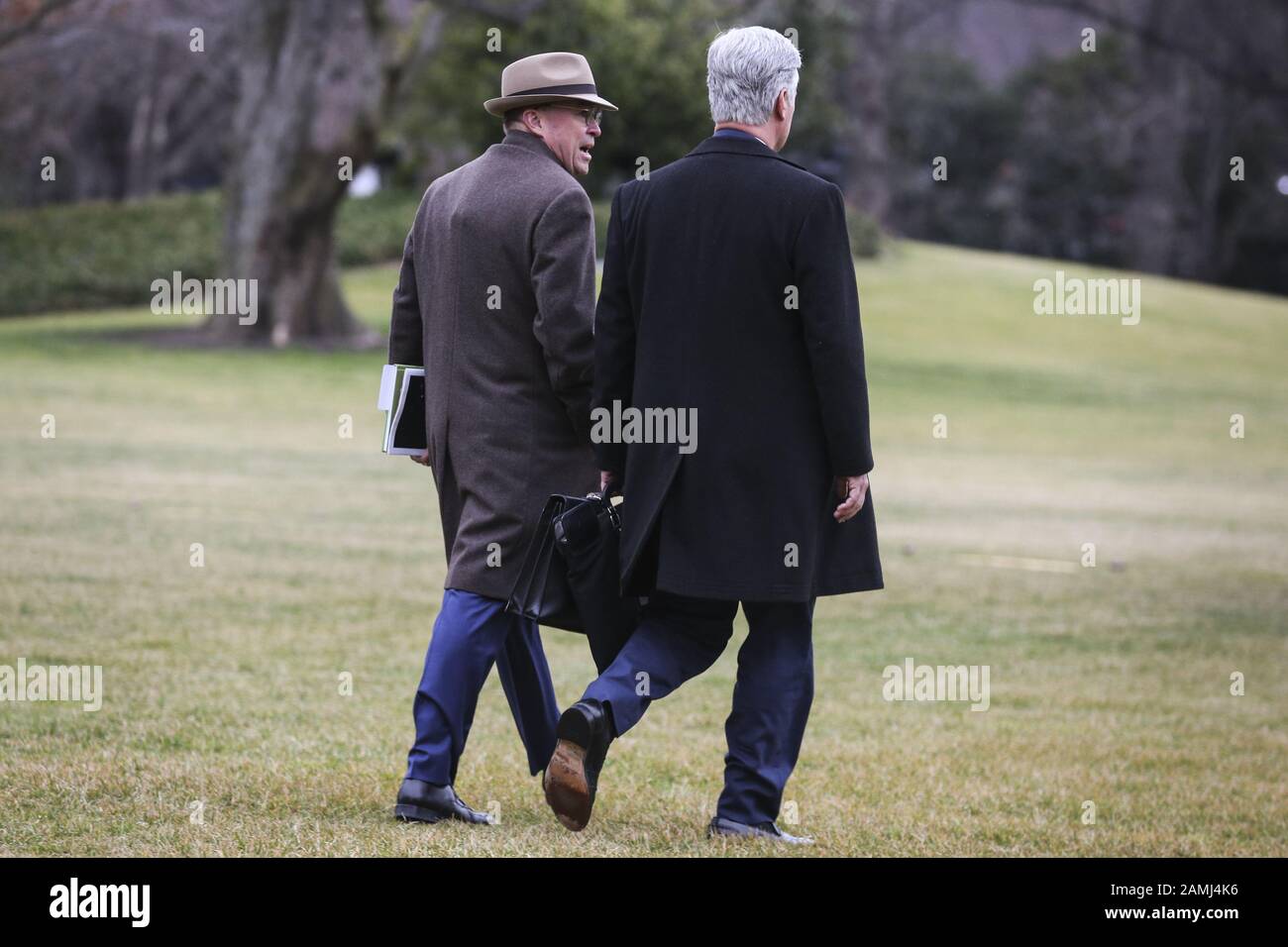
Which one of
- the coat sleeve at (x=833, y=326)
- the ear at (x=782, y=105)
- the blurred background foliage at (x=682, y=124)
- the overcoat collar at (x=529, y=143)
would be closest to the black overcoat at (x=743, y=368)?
the coat sleeve at (x=833, y=326)

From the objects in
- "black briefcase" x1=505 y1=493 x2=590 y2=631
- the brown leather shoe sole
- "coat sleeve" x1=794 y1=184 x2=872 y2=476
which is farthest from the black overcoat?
the brown leather shoe sole

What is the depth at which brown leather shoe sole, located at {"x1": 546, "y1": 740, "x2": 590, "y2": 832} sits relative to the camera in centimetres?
438

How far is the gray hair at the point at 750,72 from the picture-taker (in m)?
4.57

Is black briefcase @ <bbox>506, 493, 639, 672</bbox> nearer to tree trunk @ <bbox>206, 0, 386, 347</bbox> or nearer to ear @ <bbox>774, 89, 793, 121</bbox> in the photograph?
ear @ <bbox>774, 89, 793, 121</bbox>

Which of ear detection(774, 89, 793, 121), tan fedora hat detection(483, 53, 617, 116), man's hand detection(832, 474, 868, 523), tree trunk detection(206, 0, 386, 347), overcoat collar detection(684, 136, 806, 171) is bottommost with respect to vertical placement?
man's hand detection(832, 474, 868, 523)

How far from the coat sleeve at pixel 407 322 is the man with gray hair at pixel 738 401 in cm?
69

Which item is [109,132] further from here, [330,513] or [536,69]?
[536,69]

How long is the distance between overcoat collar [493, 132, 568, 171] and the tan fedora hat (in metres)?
0.09

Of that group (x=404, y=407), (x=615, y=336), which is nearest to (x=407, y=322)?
(x=404, y=407)

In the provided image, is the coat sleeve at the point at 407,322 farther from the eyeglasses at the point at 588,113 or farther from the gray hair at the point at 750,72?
the gray hair at the point at 750,72

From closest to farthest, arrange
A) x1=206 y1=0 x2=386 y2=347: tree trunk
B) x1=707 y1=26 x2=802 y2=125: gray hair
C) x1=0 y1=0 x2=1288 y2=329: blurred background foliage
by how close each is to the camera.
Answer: x1=707 y1=26 x2=802 y2=125: gray hair < x1=206 y1=0 x2=386 y2=347: tree trunk < x1=0 y1=0 x2=1288 y2=329: blurred background foliage

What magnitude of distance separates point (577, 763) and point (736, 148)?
1.68 meters

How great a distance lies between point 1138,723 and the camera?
7.13m
